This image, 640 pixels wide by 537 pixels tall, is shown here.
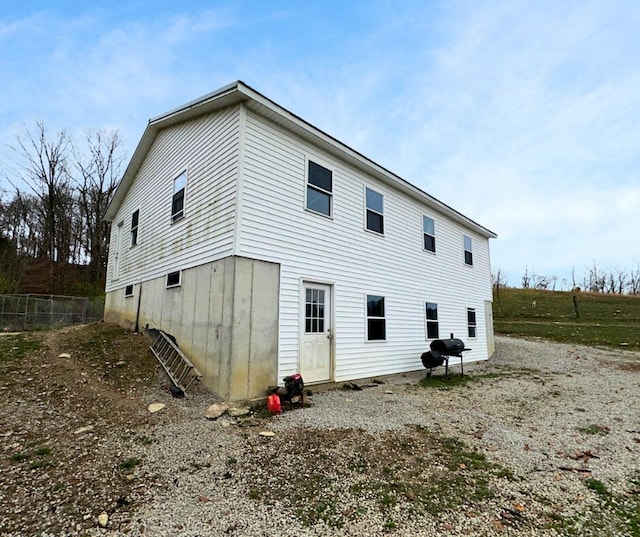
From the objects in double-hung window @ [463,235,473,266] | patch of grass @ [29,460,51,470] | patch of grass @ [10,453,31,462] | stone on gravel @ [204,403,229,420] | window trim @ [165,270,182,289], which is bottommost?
patch of grass @ [29,460,51,470]

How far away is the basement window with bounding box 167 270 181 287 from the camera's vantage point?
25.4 ft

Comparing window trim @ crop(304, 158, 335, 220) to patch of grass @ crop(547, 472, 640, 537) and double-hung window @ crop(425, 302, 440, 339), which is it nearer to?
double-hung window @ crop(425, 302, 440, 339)

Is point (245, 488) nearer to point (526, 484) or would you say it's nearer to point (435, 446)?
point (435, 446)

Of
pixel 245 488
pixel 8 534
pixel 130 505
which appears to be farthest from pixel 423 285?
pixel 8 534

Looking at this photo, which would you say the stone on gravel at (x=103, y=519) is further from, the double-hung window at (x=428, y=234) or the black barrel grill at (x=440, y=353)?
the double-hung window at (x=428, y=234)

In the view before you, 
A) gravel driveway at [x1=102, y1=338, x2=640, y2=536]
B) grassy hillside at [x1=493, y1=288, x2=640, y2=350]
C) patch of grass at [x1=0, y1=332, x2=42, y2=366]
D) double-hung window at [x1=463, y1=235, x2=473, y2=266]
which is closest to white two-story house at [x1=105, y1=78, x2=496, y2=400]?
gravel driveway at [x1=102, y1=338, x2=640, y2=536]

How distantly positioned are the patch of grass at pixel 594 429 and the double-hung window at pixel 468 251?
873 cm

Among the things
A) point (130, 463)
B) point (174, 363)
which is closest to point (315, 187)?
point (174, 363)

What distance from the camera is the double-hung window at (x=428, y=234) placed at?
1126 cm

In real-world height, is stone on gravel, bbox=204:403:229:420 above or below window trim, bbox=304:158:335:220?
below

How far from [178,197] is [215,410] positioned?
17.9 ft

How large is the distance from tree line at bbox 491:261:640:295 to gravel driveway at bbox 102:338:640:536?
155ft

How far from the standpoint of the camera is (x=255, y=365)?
595 cm

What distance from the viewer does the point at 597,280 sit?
164ft
